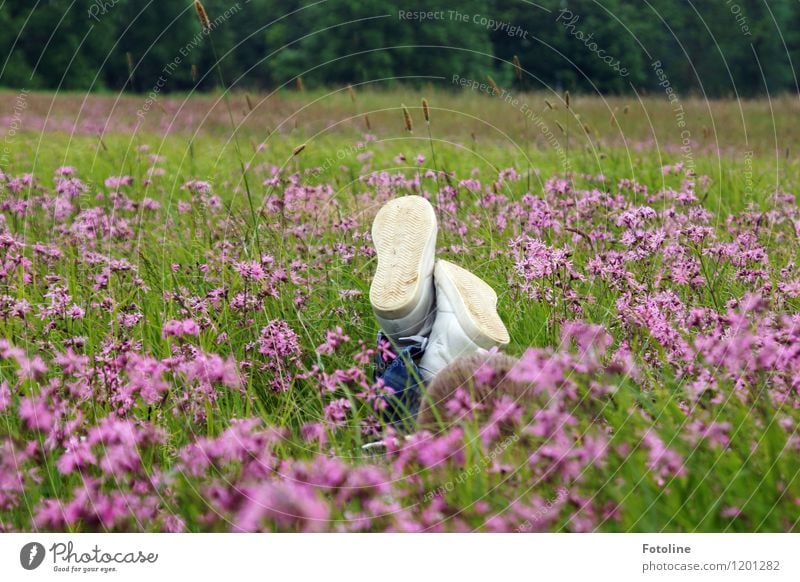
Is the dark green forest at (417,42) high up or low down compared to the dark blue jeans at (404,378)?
up

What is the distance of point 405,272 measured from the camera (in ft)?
10.7

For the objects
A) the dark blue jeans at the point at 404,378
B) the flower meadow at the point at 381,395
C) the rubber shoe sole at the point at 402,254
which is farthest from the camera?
the rubber shoe sole at the point at 402,254

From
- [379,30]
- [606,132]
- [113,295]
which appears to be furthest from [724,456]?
[379,30]

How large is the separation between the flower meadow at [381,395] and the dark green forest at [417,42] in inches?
614

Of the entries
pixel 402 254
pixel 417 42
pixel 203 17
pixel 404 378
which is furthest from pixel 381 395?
pixel 417 42

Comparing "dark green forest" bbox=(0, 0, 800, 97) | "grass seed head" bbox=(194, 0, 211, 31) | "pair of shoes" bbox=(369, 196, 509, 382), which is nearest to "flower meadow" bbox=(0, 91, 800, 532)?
"pair of shoes" bbox=(369, 196, 509, 382)

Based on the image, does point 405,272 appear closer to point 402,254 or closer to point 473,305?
point 402,254

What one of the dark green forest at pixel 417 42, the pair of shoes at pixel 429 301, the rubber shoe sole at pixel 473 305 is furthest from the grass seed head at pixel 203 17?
the dark green forest at pixel 417 42

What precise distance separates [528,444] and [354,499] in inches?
19.6

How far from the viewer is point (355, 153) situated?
9.40 m

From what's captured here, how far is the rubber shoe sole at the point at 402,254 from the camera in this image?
3.19m

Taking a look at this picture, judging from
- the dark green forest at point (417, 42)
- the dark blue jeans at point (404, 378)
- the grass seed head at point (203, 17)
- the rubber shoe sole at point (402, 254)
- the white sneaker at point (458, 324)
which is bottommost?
the dark blue jeans at point (404, 378)

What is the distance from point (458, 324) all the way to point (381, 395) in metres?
0.60

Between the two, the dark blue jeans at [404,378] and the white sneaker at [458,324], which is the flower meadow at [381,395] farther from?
the white sneaker at [458,324]
